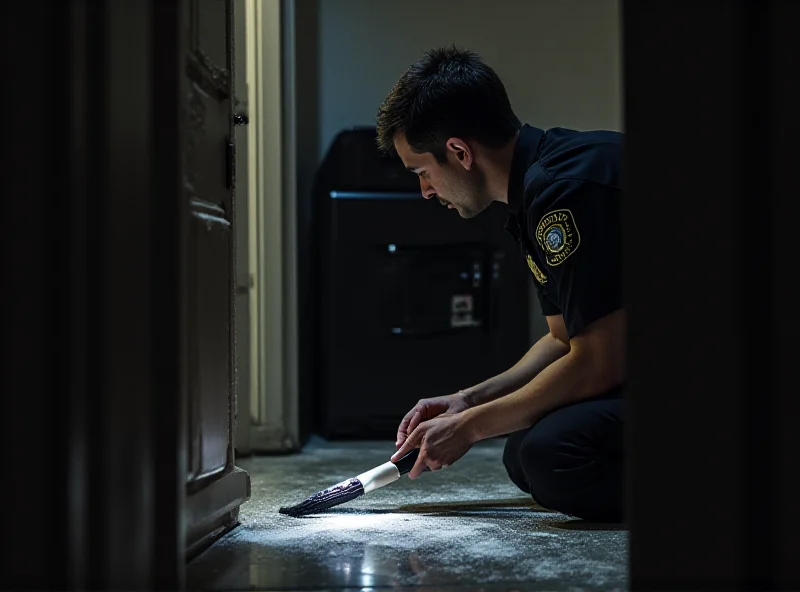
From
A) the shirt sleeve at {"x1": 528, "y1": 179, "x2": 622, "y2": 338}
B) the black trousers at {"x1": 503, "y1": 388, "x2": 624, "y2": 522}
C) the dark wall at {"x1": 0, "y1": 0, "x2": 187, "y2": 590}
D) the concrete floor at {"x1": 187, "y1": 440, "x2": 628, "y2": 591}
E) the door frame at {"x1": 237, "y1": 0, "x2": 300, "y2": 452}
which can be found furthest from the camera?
the door frame at {"x1": 237, "y1": 0, "x2": 300, "y2": 452}

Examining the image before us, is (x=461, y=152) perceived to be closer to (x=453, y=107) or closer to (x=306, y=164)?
(x=453, y=107)

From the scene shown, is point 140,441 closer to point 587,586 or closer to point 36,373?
point 36,373

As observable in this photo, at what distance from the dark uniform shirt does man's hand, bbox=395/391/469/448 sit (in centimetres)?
32

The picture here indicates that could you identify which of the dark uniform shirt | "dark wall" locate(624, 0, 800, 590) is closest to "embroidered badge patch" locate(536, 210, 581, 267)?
the dark uniform shirt

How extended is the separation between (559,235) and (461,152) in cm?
33

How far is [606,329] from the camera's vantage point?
147cm

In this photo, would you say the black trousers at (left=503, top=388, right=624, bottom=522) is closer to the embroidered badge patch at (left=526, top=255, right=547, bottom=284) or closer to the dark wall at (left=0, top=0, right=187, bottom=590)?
the embroidered badge patch at (left=526, top=255, right=547, bottom=284)

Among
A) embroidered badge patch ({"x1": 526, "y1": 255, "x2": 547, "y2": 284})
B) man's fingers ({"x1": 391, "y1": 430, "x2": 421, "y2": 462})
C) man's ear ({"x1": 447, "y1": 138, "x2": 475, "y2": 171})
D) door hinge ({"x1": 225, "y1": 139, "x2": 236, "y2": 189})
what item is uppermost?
man's ear ({"x1": 447, "y1": 138, "x2": 475, "y2": 171})

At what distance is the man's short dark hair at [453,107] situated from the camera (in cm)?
171

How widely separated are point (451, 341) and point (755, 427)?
7.67 feet

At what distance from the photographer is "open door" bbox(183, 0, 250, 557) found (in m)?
1.25

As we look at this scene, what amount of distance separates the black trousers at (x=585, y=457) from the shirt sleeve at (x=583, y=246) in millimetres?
182

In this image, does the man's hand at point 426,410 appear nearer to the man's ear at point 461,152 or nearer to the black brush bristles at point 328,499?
the black brush bristles at point 328,499

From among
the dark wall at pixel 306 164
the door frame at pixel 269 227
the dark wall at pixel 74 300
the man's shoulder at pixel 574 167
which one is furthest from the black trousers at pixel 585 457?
the dark wall at pixel 306 164
